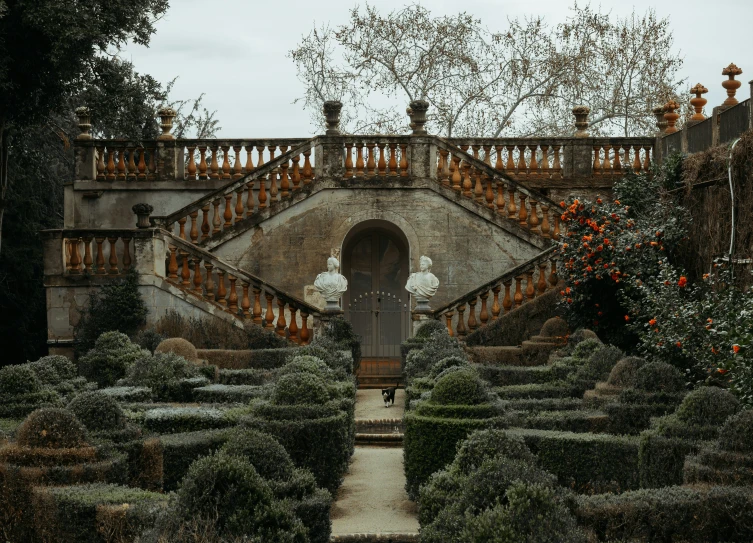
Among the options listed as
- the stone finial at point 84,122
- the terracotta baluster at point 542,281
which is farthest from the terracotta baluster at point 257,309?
the stone finial at point 84,122

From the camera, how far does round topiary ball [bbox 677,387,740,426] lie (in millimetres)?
10406

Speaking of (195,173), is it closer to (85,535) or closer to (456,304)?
(456,304)

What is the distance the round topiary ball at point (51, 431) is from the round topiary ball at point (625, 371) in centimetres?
617

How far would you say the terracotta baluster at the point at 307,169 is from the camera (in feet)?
80.5

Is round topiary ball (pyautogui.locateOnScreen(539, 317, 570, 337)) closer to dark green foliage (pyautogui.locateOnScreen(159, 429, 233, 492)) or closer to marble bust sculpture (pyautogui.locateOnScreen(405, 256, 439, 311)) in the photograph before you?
marble bust sculpture (pyautogui.locateOnScreen(405, 256, 439, 311))

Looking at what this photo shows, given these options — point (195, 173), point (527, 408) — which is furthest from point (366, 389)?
point (527, 408)

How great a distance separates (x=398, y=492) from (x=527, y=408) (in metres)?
2.03

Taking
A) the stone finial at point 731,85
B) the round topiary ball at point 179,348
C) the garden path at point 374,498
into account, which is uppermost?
the stone finial at point 731,85

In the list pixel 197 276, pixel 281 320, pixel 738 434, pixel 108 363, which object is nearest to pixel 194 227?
pixel 197 276

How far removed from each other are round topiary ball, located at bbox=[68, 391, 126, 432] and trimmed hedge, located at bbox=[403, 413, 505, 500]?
116 inches

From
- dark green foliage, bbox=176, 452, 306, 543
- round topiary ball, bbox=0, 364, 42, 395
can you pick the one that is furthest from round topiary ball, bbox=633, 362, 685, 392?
round topiary ball, bbox=0, 364, 42, 395

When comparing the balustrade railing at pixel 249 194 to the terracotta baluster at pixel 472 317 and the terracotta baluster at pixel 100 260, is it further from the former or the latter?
the terracotta baluster at pixel 472 317

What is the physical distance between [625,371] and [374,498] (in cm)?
325

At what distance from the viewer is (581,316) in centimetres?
2059
